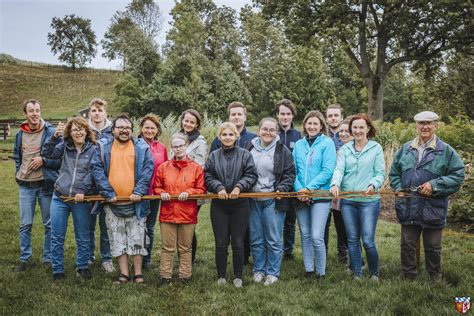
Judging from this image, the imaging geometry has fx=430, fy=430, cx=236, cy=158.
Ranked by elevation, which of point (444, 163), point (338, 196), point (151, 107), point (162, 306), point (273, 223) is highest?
point (151, 107)

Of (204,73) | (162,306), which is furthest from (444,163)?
(204,73)

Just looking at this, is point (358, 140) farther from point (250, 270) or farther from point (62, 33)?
point (62, 33)

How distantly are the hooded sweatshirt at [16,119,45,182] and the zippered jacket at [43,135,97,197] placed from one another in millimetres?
517

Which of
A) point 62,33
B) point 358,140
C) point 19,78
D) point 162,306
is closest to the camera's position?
point 162,306

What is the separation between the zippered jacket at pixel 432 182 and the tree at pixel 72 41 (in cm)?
6663

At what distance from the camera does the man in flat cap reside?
15.3ft

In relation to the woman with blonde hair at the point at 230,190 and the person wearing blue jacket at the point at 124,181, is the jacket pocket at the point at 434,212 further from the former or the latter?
the person wearing blue jacket at the point at 124,181

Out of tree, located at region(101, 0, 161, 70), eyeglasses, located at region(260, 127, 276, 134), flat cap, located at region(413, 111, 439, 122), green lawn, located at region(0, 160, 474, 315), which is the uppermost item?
tree, located at region(101, 0, 161, 70)

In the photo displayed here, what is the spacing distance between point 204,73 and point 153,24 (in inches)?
1049

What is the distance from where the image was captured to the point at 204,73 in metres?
28.5

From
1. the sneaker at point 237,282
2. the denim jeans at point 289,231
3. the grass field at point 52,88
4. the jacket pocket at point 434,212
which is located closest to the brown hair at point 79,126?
the sneaker at point 237,282

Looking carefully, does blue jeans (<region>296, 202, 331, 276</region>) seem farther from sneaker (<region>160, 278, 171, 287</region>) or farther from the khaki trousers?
sneaker (<region>160, 278, 171, 287</region>)

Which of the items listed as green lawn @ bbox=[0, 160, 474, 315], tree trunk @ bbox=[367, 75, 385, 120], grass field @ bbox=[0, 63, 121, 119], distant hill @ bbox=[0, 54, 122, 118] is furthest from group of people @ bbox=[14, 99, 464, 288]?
grass field @ bbox=[0, 63, 121, 119]

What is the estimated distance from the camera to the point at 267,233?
511cm
